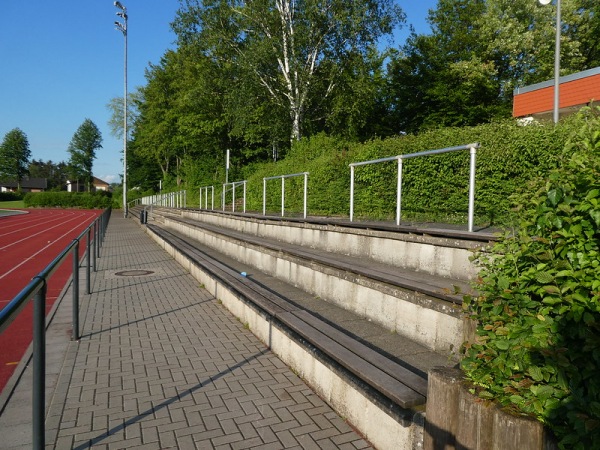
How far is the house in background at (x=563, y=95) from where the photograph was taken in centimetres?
1591

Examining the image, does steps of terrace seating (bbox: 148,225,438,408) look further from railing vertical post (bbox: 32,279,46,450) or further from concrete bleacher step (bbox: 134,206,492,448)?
railing vertical post (bbox: 32,279,46,450)

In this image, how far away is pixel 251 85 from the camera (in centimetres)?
2503

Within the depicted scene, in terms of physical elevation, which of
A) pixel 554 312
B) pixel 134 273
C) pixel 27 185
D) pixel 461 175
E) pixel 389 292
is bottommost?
pixel 134 273

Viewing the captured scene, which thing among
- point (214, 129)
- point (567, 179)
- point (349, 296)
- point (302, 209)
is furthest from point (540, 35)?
point (567, 179)

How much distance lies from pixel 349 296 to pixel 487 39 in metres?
34.8

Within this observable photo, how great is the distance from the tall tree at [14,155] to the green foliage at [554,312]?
455 feet

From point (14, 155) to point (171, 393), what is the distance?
140m

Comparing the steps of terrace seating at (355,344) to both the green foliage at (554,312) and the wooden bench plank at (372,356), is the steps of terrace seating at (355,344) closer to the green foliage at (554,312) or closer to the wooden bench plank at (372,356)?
the wooden bench plank at (372,356)

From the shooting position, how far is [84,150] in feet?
395

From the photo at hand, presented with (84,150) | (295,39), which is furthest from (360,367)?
(84,150)

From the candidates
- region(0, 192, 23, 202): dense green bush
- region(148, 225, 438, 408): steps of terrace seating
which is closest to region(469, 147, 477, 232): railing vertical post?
region(148, 225, 438, 408): steps of terrace seating

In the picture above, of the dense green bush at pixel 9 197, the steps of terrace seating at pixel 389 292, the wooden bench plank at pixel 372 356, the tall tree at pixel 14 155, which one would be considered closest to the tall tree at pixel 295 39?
the steps of terrace seating at pixel 389 292

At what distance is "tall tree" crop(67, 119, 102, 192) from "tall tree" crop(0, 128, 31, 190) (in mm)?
14974

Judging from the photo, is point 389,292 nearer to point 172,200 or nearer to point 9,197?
point 172,200
